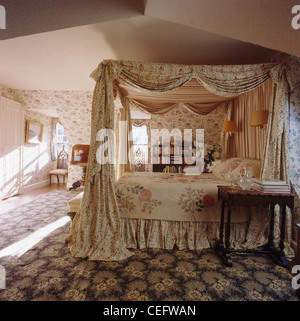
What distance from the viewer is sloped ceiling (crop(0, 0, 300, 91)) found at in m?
1.43

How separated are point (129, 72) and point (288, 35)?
1558mm

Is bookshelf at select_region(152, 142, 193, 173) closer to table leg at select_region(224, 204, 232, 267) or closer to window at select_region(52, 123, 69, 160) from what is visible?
table leg at select_region(224, 204, 232, 267)

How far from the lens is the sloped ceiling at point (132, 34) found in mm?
1433

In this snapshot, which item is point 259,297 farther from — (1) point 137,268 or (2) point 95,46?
(2) point 95,46

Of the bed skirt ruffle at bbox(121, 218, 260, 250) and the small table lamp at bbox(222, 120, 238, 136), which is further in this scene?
the small table lamp at bbox(222, 120, 238, 136)

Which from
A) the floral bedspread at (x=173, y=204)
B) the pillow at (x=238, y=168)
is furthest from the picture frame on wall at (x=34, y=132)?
the pillow at (x=238, y=168)

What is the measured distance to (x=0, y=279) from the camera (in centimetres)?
172

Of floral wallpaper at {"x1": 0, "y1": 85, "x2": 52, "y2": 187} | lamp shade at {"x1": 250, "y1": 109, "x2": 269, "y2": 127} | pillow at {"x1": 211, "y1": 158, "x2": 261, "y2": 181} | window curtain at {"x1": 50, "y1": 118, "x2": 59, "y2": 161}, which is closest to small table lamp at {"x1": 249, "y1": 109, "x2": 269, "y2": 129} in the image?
lamp shade at {"x1": 250, "y1": 109, "x2": 269, "y2": 127}

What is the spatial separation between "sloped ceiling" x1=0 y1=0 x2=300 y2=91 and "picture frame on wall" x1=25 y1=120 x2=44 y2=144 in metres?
1.36

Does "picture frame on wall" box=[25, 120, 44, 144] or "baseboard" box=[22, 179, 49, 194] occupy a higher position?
"picture frame on wall" box=[25, 120, 44, 144]

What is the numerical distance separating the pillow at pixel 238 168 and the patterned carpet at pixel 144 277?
3.51ft

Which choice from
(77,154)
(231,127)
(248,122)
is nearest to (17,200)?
(77,154)

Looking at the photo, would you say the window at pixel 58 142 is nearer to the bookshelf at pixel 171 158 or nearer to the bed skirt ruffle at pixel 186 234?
the bookshelf at pixel 171 158

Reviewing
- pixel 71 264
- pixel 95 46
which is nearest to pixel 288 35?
pixel 95 46
